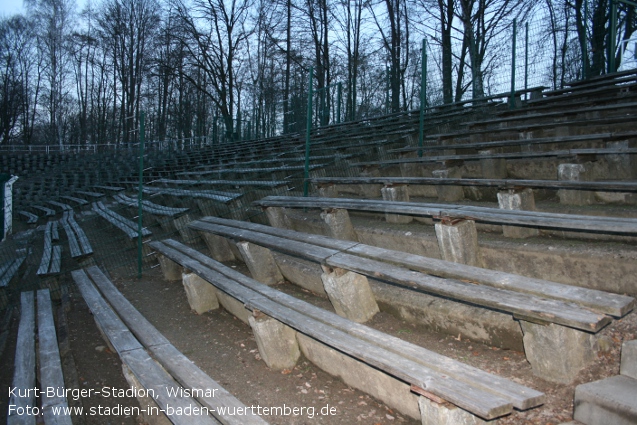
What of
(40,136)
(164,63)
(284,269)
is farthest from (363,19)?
(40,136)

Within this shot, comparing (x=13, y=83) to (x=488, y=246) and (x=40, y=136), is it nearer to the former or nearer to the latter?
(x=40, y=136)

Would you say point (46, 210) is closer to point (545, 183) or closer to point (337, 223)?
point (337, 223)

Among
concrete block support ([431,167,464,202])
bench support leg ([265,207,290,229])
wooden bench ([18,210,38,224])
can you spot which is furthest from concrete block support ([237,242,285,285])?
wooden bench ([18,210,38,224])

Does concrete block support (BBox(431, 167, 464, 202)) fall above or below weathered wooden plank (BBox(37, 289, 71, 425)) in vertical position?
above

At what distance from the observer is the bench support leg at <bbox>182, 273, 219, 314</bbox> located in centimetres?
416

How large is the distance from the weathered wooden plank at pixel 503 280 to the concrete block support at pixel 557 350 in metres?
0.15

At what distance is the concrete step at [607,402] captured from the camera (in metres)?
1.69

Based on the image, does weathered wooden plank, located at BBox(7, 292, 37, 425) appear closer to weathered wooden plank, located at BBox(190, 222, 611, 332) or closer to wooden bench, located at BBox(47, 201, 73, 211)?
weathered wooden plank, located at BBox(190, 222, 611, 332)

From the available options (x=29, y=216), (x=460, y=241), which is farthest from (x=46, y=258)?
(x=29, y=216)

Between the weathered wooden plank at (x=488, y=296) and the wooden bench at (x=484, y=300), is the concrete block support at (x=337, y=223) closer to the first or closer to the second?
the wooden bench at (x=484, y=300)

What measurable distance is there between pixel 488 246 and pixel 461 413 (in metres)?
1.54

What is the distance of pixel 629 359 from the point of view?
6.40ft

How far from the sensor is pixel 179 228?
20.6 ft

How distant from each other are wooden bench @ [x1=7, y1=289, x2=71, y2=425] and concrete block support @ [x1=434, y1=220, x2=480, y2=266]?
7.84 ft
